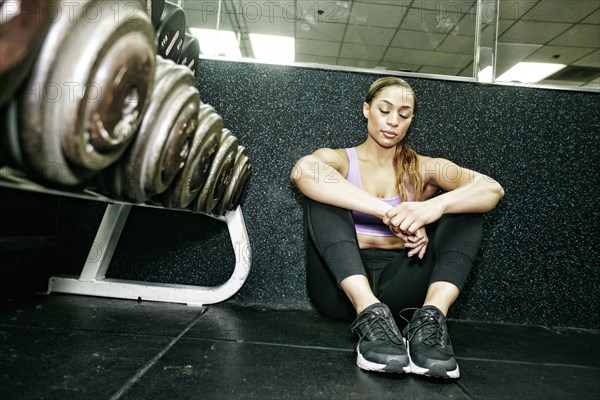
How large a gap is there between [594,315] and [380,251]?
804 millimetres

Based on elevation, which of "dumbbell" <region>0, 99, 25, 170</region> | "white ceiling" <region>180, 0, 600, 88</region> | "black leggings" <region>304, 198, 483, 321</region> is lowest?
"black leggings" <region>304, 198, 483, 321</region>

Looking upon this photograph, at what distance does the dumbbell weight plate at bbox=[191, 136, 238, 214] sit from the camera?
0.89 meters

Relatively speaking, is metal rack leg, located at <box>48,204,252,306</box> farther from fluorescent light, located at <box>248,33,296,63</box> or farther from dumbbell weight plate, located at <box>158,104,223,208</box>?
fluorescent light, located at <box>248,33,296,63</box>

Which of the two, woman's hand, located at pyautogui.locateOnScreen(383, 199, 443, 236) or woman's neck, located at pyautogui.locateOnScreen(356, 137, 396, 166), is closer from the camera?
woman's hand, located at pyautogui.locateOnScreen(383, 199, 443, 236)

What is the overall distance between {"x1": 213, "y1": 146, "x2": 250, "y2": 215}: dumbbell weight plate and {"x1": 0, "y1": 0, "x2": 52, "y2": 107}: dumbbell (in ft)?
2.22

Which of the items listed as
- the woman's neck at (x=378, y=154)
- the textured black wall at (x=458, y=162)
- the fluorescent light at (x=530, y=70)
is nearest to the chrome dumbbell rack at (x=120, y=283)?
the textured black wall at (x=458, y=162)

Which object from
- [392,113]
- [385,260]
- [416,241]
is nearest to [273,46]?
[392,113]

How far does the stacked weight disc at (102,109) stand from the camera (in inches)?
16.2

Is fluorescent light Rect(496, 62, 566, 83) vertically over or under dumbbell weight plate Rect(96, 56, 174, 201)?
over

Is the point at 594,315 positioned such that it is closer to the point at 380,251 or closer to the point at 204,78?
the point at 380,251

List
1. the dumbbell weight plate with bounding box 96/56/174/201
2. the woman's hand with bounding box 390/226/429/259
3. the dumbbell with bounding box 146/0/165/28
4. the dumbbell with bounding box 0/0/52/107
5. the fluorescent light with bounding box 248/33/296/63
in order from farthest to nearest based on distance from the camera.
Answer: the fluorescent light with bounding box 248/33/296/63 → the woman's hand with bounding box 390/226/429/259 → the dumbbell with bounding box 146/0/165/28 → the dumbbell weight plate with bounding box 96/56/174/201 → the dumbbell with bounding box 0/0/52/107

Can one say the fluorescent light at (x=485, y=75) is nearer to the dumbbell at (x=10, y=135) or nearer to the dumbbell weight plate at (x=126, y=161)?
the dumbbell weight plate at (x=126, y=161)

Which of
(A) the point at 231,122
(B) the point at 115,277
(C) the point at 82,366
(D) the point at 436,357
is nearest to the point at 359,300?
(D) the point at 436,357

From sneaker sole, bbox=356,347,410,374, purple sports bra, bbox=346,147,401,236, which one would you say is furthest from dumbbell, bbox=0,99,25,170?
purple sports bra, bbox=346,147,401,236
